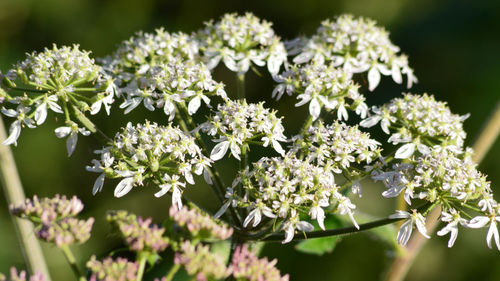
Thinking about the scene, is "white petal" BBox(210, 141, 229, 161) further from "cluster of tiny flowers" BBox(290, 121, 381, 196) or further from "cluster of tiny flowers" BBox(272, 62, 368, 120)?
"cluster of tiny flowers" BBox(272, 62, 368, 120)

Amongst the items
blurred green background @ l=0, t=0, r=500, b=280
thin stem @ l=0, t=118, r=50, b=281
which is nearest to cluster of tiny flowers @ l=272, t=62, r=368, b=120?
thin stem @ l=0, t=118, r=50, b=281

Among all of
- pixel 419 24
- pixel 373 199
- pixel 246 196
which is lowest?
pixel 373 199

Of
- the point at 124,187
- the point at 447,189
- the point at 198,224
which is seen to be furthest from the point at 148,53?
the point at 447,189

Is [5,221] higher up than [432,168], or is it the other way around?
[5,221]

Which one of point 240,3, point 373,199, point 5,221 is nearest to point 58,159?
point 5,221

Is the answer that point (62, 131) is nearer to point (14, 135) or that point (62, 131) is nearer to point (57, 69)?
point (14, 135)

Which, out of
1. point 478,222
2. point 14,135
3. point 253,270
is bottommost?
point 478,222

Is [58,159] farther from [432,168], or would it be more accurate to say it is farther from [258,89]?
[432,168]
